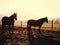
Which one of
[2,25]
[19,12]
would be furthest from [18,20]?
[2,25]

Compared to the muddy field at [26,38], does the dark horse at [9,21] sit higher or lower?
higher

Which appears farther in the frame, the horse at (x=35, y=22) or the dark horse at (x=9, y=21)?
the dark horse at (x=9, y=21)

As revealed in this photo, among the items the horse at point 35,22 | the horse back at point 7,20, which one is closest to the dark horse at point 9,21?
the horse back at point 7,20

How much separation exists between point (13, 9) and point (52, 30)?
56 centimetres

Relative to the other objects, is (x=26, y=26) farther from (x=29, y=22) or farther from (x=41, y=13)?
(x=41, y=13)

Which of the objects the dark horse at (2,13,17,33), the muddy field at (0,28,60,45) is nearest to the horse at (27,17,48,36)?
the muddy field at (0,28,60,45)

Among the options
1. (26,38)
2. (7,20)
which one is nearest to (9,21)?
(7,20)

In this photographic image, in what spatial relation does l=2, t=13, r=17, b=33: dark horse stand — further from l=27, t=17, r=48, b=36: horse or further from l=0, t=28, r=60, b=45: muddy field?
l=27, t=17, r=48, b=36: horse

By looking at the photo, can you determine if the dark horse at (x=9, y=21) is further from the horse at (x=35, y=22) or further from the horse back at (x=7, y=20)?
the horse at (x=35, y=22)

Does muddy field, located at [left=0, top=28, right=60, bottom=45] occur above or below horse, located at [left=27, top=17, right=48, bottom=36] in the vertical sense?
below

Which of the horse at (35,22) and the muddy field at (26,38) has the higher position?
the horse at (35,22)

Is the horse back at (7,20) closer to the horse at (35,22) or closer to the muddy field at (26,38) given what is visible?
the muddy field at (26,38)

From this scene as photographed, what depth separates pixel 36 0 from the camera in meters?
1.81

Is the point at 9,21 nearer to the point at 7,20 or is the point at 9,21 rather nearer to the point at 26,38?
the point at 7,20
